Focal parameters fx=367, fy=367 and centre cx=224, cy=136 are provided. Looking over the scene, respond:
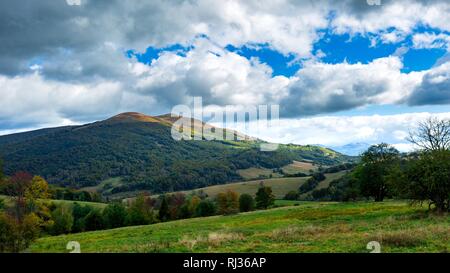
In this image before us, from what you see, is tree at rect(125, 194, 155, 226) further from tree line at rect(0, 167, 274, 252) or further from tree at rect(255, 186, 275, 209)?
tree at rect(255, 186, 275, 209)

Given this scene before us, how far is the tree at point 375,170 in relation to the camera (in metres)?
70.7

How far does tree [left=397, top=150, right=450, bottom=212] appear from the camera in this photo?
1556 inches

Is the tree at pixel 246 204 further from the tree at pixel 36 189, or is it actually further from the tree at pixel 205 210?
the tree at pixel 36 189

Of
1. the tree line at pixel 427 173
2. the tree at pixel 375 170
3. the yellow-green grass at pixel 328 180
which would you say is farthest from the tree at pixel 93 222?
the yellow-green grass at pixel 328 180

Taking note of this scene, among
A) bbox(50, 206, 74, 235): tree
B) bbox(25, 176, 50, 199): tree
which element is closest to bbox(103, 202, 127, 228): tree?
bbox(50, 206, 74, 235): tree

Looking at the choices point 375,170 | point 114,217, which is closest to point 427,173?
point 375,170

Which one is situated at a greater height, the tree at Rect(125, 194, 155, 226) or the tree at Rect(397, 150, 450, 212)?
the tree at Rect(397, 150, 450, 212)

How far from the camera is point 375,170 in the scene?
7081 cm

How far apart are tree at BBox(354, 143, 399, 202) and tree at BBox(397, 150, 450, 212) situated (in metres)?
27.7

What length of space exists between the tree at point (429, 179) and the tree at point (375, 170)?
27.7 meters
